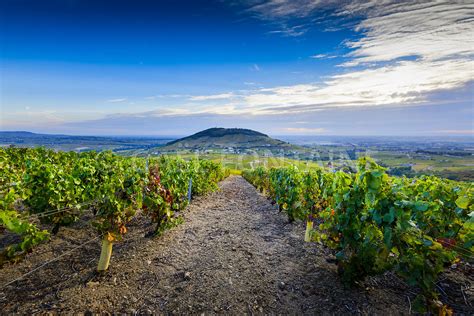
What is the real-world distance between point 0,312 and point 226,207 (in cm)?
943

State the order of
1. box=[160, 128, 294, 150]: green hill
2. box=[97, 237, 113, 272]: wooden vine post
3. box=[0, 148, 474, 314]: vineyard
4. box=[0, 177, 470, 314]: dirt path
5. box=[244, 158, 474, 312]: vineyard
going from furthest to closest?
box=[160, 128, 294, 150]: green hill, box=[97, 237, 113, 272]: wooden vine post, box=[0, 177, 470, 314]: dirt path, box=[0, 148, 474, 314]: vineyard, box=[244, 158, 474, 312]: vineyard

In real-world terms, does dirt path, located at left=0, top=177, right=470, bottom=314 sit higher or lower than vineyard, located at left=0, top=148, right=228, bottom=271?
lower

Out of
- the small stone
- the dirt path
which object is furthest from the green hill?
the small stone

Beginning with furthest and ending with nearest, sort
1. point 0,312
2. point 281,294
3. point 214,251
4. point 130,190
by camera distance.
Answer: point 214,251 < point 130,190 < point 281,294 < point 0,312

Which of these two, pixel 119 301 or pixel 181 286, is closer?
pixel 119 301

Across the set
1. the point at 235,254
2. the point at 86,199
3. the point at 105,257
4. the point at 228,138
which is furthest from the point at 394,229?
the point at 228,138

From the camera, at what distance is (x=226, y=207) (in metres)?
13.0

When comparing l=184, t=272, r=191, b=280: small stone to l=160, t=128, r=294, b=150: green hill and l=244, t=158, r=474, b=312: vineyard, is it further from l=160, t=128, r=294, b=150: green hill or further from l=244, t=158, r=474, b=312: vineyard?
l=160, t=128, r=294, b=150: green hill

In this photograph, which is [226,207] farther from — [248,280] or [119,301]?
[119,301]

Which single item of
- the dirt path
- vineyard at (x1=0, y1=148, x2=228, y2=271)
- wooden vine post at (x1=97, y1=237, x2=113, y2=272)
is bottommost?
the dirt path

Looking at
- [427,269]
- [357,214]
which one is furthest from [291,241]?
[427,269]

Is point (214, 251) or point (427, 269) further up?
point (427, 269)

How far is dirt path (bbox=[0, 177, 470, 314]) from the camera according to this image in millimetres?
4379

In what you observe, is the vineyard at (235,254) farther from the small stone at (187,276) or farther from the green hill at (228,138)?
the green hill at (228,138)
